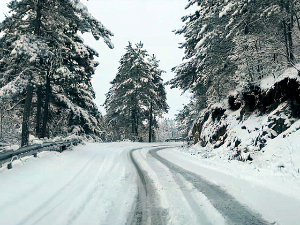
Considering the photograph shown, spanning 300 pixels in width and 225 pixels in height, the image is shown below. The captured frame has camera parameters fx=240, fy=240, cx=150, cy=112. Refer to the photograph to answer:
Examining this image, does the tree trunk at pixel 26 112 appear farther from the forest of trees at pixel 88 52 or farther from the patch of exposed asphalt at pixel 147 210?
the patch of exposed asphalt at pixel 147 210

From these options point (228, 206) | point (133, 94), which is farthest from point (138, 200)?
point (133, 94)

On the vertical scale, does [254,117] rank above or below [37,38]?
below

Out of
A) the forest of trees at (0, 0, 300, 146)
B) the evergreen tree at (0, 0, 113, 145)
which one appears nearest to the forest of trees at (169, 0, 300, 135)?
the forest of trees at (0, 0, 300, 146)

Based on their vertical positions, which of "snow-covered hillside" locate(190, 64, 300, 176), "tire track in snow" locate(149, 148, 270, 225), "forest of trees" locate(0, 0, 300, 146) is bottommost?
"tire track in snow" locate(149, 148, 270, 225)

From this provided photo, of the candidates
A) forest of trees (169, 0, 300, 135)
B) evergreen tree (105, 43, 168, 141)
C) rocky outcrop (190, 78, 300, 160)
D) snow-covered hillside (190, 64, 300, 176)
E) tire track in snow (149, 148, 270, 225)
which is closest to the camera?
tire track in snow (149, 148, 270, 225)

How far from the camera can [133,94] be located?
35.3 m

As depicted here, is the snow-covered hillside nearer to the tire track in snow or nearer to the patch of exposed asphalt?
the tire track in snow

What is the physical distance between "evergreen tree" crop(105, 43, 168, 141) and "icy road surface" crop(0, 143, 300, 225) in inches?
1093

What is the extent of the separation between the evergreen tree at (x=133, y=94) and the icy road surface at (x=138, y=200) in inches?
1093

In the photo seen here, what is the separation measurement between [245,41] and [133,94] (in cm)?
2364

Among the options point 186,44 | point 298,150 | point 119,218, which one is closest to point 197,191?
point 119,218

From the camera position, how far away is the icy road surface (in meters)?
4.09

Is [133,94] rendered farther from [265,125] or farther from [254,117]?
[265,125]

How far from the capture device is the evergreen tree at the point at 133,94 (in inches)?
1390
